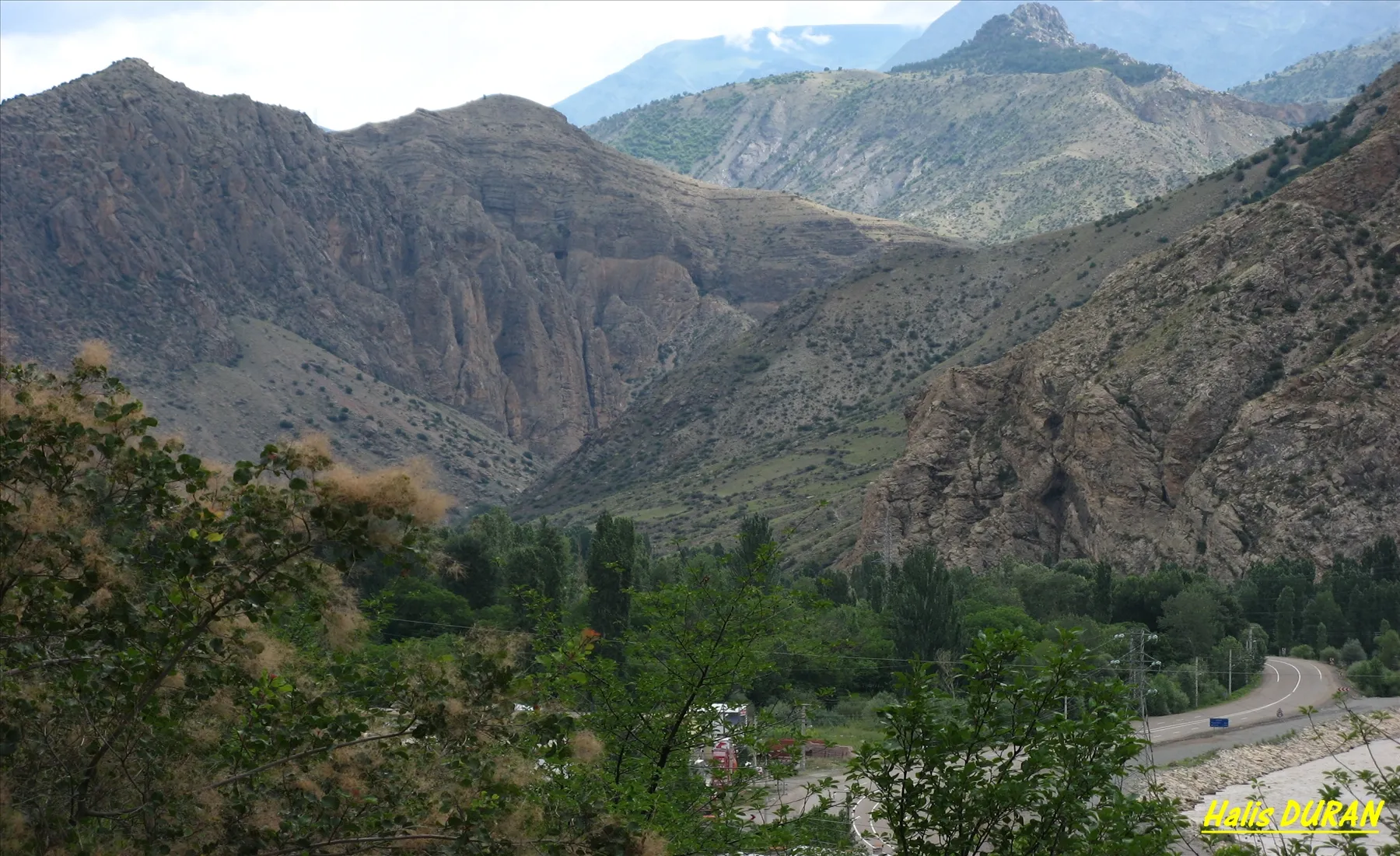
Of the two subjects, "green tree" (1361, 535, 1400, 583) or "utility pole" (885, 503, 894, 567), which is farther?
A: "utility pole" (885, 503, 894, 567)

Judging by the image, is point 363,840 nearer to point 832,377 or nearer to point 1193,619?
point 1193,619

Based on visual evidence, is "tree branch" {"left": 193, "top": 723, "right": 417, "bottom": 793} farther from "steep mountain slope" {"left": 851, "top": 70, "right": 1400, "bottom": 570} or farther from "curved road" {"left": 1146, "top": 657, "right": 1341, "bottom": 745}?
"steep mountain slope" {"left": 851, "top": 70, "right": 1400, "bottom": 570}

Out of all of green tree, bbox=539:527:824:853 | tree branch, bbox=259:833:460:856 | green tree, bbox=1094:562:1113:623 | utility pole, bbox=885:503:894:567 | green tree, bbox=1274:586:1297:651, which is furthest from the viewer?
utility pole, bbox=885:503:894:567

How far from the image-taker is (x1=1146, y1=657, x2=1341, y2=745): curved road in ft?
185

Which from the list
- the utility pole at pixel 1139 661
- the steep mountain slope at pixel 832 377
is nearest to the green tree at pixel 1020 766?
the utility pole at pixel 1139 661

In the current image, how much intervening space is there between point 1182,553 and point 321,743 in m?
69.7

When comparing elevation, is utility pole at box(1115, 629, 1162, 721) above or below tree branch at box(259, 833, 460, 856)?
below

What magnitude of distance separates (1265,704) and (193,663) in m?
56.1

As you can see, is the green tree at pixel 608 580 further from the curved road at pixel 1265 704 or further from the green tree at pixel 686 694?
the green tree at pixel 686 694

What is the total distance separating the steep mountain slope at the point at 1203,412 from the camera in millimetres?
72375

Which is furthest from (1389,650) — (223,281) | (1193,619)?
(223,281)

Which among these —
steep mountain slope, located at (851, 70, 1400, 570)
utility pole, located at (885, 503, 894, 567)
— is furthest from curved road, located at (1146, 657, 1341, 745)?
utility pole, located at (885, 503, 894, 567)

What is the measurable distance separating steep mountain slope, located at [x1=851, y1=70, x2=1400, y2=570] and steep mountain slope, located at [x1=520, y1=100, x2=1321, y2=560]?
51.4ft

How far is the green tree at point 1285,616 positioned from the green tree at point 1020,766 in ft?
194
